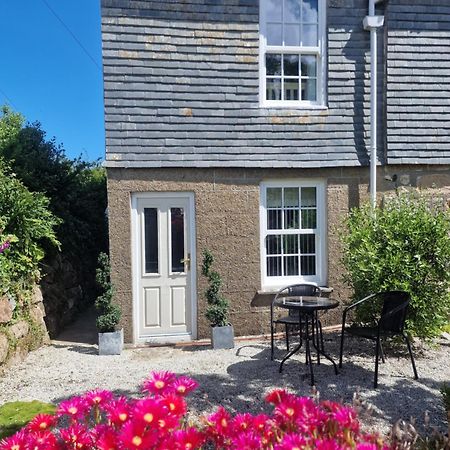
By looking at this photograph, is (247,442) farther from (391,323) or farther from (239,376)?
(391,323)

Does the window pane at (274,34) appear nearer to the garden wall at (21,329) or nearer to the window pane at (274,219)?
the window pane at (274,219)

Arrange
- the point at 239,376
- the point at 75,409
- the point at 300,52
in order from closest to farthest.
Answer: the point at 75,409, the point at 239,376, the point at 300,52

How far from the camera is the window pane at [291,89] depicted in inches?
266

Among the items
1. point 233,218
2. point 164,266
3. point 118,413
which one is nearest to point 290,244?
point 233,218

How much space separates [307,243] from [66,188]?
183 inches

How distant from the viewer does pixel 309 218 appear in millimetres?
6746

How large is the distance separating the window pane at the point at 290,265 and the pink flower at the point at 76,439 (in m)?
5.13

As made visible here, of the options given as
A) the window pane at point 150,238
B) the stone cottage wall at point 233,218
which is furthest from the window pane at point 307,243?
the window pane at point 150,238

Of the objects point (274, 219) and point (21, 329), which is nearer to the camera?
point (21, 329)

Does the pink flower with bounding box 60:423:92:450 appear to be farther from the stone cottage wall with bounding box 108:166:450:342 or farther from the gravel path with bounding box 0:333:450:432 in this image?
the stone cottage wall with bounding box 108:166:450:342

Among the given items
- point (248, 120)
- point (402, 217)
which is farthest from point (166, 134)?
point (402, 217)

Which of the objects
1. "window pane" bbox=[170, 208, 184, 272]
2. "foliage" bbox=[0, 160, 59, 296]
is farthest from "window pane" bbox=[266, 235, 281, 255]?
"foliage" bbox=[0, 160, 59, 296]

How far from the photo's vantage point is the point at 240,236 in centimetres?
645

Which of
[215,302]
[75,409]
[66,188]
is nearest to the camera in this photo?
[75,409]
